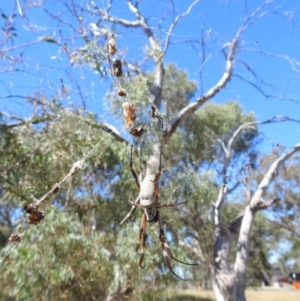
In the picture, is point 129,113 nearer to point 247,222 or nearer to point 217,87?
point 247,222

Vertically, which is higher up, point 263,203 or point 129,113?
point 263,203

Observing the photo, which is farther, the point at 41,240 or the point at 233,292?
the point at 233,292

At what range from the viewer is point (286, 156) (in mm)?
7332

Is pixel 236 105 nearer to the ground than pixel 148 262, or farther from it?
farther from it

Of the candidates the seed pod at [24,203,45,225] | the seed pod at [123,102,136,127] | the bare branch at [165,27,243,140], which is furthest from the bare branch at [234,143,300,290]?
the seed pod at [24,203,45,225]

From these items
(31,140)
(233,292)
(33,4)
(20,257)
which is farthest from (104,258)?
Result: (33,4)

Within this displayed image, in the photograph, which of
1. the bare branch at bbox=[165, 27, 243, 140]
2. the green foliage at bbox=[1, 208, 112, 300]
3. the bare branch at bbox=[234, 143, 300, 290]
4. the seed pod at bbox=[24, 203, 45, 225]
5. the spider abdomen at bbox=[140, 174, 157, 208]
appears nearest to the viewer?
the seed pod at bbox=[24, 203, 45, 225]

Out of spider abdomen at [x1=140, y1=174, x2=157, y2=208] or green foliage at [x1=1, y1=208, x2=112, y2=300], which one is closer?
spider abdomen at [x1=140, y1=174, x2=157, y2=208]

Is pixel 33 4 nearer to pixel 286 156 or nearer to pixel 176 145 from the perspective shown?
pixel 176 145

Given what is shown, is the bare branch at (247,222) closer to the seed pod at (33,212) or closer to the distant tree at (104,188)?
the distant tree at (104,188)

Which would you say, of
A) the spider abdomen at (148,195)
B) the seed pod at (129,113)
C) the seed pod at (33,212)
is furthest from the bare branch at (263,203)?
the seed pod at (33,212)

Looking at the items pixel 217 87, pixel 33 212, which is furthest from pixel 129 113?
pixel 217 87

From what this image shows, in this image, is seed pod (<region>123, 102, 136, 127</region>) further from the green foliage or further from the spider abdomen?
the green foliage

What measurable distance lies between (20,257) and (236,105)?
8.41 meters
